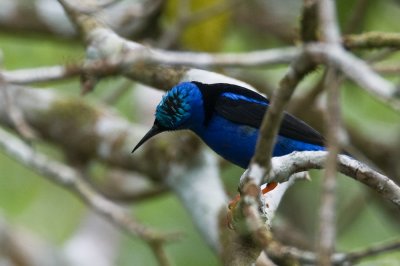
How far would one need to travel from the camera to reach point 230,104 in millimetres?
4465

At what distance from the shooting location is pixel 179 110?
174 inches

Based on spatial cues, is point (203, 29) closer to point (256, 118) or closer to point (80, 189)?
point (80, 189)

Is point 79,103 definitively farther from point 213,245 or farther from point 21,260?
point 213,245

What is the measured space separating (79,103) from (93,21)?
1.97 m

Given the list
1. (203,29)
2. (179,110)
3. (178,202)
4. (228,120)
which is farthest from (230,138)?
(178,202)

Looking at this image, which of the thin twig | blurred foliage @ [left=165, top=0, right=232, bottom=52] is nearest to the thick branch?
the thin twig

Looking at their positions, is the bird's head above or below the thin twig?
above

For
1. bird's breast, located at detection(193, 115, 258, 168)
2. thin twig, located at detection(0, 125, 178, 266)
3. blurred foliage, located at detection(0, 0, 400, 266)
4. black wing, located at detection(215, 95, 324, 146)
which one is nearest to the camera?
black wing, located at detection(215, 95, 324, 146)

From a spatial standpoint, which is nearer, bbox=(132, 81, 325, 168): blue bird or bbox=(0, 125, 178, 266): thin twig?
bbox=(132, 81, 325, 168): blue bird

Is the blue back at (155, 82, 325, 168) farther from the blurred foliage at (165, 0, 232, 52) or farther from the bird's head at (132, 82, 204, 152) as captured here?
the blurred foliage at (165, 0, 232, 52)

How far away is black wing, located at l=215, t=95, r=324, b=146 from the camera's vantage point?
4.21 meters

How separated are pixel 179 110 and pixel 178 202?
11.9 feet

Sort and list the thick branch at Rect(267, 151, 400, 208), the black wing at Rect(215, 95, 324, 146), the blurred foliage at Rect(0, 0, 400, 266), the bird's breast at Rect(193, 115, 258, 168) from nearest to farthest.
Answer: the thick branch at Rect(267, 151, 400, 208) → the black wing at Rect(215, 95, 324, 146) → the bird's breast at Rect(193, 115, 258, 168) → the blurred foliage at Rect(0, 0, 400, 266)

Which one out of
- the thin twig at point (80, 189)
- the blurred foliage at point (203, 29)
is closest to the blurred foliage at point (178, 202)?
the blurred foliage at point (203, 29)
